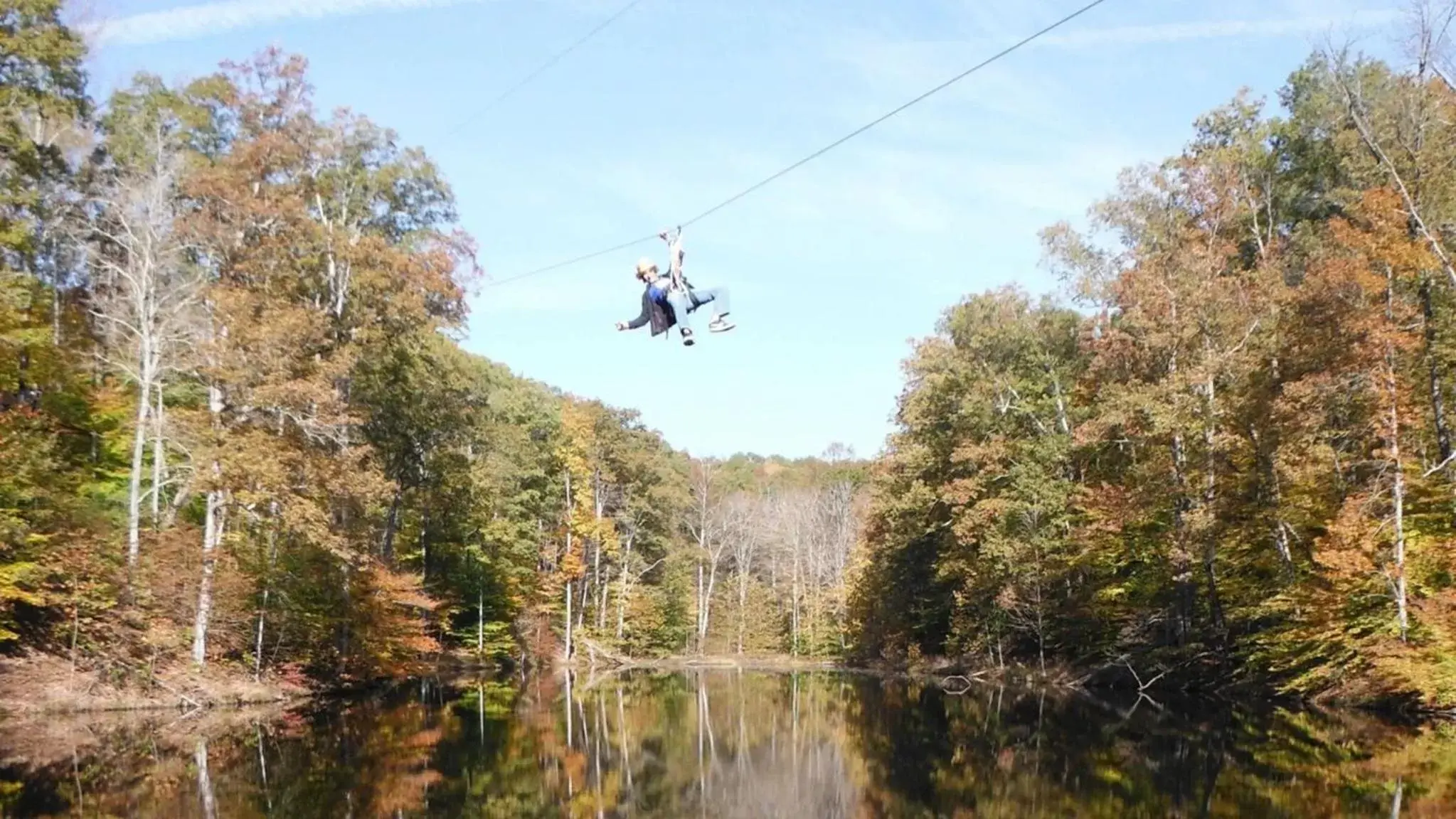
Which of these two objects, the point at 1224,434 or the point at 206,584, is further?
the point at 1224,434

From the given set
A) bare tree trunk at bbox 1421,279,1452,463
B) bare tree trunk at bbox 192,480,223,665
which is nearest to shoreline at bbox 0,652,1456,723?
bare tree trunk at bbox 192,480,223,665

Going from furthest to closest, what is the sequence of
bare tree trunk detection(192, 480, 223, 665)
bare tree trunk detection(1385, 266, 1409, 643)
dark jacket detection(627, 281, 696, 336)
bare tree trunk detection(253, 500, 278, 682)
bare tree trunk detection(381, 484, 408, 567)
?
1. bare tree trunk detection(381, 484, 408, 567)
2. bare tree trunk detection(253, 500, 278, 682)
3. bare tree trunk detection(192, 480, 223, 665)
4. bare tree trunk detection(1385, 266, 1409, 643)
5. dark jacket detection(627, 281, 696, 336)

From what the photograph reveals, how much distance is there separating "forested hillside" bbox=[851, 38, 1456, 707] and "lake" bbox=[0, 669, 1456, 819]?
3.30 metres

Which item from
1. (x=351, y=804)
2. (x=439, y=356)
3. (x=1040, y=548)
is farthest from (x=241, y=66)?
(x=1040, y=548)

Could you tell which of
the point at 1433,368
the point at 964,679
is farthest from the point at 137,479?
the point at 1433,368

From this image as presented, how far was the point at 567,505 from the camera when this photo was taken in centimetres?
4416

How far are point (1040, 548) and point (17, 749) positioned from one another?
26526 millimetres

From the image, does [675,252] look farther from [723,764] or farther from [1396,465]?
[1396,465]

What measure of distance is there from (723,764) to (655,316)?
7847 mm

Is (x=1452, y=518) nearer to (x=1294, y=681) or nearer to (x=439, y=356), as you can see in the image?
(x=1294, y=681)

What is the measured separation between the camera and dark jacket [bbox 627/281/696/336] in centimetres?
1177

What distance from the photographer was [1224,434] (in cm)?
2480

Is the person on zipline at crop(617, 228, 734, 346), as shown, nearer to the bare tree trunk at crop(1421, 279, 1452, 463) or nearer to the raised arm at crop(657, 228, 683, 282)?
the raised arm at crop(657, 228, 683, 282)

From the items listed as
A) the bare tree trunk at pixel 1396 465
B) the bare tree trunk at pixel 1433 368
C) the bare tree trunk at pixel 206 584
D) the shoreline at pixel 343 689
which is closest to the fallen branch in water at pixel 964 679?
the shoreline at pixel 343 689
